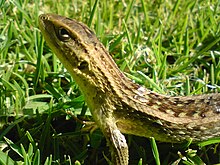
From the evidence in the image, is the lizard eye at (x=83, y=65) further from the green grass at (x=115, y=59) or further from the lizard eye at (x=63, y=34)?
the green grass at (x=115, y=59)

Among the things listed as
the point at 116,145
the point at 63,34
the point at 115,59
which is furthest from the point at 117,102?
the point at 115,59

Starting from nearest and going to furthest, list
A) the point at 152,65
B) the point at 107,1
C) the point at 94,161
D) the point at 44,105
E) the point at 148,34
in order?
1. the point at 94,161
2. the point at 44,105
3. the point at 152,65
4. the point at 148,34
5. the point at 107,1

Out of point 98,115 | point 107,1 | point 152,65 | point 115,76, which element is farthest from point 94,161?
point 107,1

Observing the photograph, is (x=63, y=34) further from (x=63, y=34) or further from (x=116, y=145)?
(x=116, y=145)

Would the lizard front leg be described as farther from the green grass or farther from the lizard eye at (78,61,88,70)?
the lizard eye at (78,61,88,70)

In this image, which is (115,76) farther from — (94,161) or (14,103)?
(14,103)

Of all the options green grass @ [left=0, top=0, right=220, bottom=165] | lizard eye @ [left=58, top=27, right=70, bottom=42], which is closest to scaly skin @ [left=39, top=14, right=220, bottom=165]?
lizard eye @ [left=58, top=27, right=70, bottom=42]
